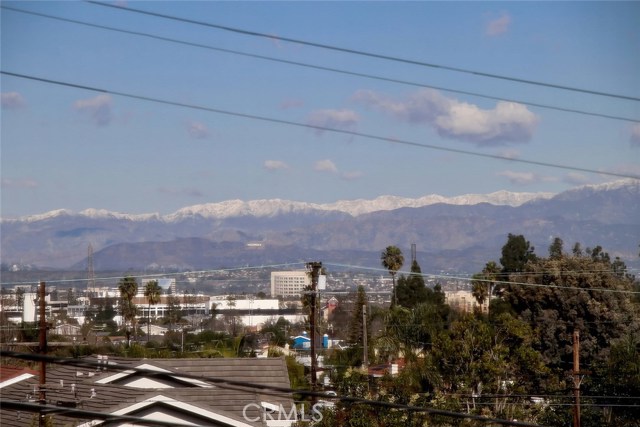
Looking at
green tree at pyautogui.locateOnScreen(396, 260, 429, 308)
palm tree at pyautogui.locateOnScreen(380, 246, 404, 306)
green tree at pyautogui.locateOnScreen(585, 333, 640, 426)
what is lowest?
green tree at pyautogui.locateOnScreen(585, 333, 640, 426)

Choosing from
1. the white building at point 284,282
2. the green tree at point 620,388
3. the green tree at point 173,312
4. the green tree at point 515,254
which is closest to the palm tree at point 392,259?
the green tree at point 515,254

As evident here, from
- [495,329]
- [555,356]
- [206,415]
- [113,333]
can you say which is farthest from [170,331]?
[206,415]

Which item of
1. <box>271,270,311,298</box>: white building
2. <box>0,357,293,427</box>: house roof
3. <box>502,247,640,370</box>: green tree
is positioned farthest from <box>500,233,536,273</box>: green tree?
<box>0,357,293,427</box>: house roof

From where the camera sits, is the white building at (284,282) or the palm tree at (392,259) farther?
the white building at (284,282)

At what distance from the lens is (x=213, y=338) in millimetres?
64375

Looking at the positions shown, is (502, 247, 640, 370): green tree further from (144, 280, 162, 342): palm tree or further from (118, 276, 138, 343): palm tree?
(144, 280, 162, 342): palm tree

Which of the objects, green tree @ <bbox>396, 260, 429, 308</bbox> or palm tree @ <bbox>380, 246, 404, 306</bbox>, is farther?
palm tree @ <bbox>380, 246, 404, 306</bbox>

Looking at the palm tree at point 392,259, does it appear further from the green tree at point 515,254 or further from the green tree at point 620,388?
the green tree at point 620,388

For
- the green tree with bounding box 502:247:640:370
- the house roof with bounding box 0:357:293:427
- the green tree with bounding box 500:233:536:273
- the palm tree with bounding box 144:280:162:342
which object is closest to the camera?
the house roof with bounding box 0:357:293:427

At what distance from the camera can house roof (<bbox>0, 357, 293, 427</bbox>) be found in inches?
914

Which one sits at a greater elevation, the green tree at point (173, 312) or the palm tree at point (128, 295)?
the palm tree at point (128, 295)

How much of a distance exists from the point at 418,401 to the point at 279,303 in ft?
307

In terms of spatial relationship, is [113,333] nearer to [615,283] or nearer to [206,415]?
[615,283]

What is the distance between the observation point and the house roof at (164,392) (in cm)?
2320
